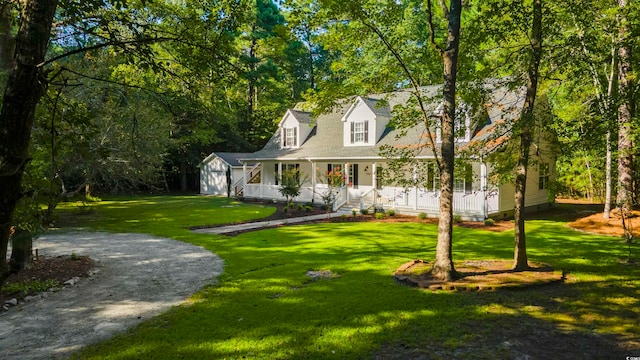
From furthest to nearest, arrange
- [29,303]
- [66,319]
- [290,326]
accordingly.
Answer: [29,303] < [66,319] < [290,326]

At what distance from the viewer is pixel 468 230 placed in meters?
15.5

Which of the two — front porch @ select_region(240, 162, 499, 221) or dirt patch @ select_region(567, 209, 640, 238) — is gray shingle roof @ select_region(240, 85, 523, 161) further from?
dirt patch @ select_region(567, 209, 640, 238)

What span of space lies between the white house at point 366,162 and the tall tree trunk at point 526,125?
7.02 meters

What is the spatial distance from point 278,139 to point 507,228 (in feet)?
65.2

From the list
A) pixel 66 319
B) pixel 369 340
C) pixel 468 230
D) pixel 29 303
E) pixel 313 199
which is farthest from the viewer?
pixel 313 199

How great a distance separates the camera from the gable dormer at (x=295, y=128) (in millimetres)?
28922

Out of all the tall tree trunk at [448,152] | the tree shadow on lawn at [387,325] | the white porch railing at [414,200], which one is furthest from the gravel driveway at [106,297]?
the white porch railing at [414,200]

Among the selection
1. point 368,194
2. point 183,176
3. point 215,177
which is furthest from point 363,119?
point 183,176

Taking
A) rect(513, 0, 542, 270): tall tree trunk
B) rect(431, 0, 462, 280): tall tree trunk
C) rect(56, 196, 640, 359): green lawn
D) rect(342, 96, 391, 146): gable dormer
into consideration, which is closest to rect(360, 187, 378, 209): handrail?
rect(342, 96, 391, 146): gable dormer

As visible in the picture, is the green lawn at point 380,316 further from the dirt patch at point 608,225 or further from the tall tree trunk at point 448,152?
the dirt patch at point 608,225

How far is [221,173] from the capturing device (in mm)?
35125

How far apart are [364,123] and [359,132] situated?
0.65m

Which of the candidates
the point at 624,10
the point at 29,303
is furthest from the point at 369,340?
the point at 624,10

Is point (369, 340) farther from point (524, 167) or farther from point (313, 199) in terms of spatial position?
point (313, 199)
